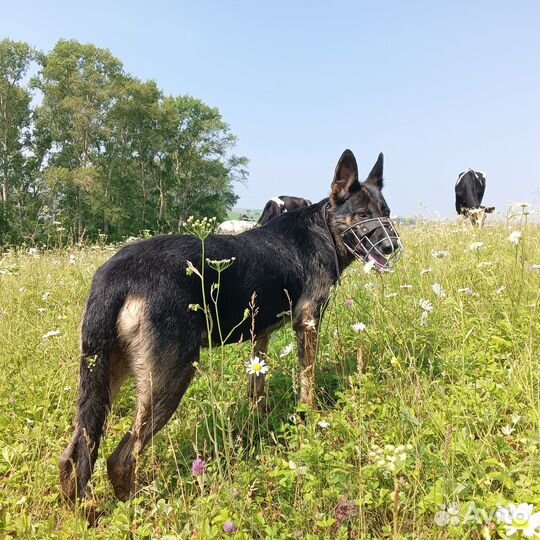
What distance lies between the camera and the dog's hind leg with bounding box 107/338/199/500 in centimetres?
213

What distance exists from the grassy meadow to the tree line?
20144mm

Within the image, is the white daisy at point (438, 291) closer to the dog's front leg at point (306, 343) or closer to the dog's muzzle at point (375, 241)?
the dog's muzzle at point (375, 241)

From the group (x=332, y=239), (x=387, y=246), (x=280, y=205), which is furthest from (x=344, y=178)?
(x=280, y=205)

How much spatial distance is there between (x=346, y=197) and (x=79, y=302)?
320cm

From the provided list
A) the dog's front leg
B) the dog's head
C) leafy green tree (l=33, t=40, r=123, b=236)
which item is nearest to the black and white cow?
the dog's head

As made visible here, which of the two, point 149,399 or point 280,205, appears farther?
point 280,205

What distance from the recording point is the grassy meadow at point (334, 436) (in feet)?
5.59

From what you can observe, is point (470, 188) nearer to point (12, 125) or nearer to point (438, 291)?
point (438, 291)

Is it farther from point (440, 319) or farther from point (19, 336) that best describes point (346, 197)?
point (19, 336)

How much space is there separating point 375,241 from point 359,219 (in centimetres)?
28

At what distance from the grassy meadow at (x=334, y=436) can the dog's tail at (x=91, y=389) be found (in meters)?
0.20

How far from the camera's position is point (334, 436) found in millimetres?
2453

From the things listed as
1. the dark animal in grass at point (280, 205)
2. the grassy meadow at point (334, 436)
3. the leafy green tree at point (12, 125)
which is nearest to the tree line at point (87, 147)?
the leafy green tree at point (12, 125)

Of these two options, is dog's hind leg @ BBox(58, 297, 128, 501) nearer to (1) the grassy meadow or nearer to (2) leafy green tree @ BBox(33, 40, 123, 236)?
(1) the grassy meadow
